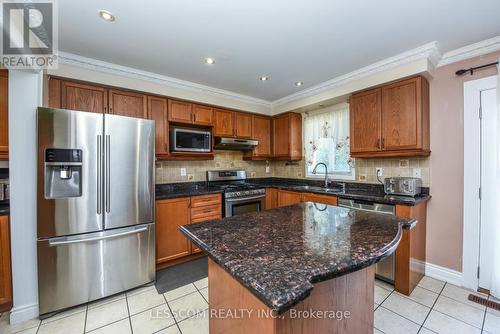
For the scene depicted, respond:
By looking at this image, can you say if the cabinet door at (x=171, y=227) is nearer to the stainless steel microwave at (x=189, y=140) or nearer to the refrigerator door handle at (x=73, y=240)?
the refrigerator door handle at (x=73, y=240)

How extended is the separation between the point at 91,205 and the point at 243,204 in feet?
6.31

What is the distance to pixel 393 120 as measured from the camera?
2459 mm

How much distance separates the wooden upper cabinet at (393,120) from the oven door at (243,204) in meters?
1.61

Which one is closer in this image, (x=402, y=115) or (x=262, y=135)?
(x=402, y=115)

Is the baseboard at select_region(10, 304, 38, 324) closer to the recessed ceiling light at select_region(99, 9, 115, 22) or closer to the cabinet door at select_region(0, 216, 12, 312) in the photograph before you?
the cabinet door at select_region(0, 216, 12, 312)

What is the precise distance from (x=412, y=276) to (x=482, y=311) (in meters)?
0.51

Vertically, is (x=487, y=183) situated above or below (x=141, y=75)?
below

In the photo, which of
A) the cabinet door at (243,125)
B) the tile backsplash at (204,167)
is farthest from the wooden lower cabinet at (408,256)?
the tile backsplash at (204,167)

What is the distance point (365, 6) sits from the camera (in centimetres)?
162

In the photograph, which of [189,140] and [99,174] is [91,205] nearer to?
[99,174]

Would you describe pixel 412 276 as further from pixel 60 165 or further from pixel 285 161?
pixel 60 165

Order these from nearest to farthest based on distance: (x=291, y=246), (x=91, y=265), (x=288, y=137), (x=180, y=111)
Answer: (x=291, y=246), (x=91, y=265), (x=180, y=111), (x=288, y=137)

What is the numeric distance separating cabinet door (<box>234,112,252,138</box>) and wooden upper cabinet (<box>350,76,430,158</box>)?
5.56 ft

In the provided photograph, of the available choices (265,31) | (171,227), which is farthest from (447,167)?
(171,227)
